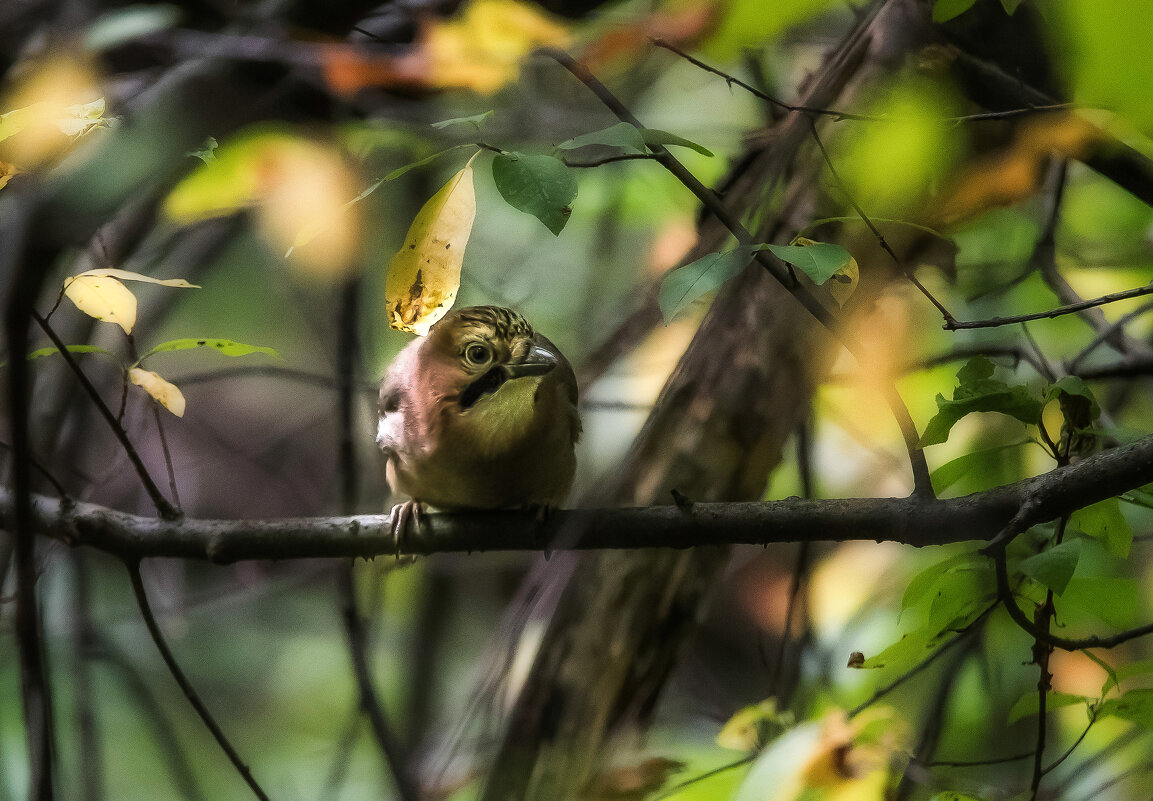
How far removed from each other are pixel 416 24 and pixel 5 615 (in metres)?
2.52

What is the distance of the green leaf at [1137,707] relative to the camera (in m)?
1.52

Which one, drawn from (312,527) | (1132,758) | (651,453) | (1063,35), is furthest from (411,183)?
(1132,758)

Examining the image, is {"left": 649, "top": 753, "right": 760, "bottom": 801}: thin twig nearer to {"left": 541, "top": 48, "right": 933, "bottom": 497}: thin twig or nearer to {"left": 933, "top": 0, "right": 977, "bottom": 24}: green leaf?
{"left": 541, "top": 48, "right": 933, "bottom": 497}: thin twig

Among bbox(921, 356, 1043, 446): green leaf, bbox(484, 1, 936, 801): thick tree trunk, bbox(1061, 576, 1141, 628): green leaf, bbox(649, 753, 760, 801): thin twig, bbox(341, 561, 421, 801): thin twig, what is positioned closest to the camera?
bbox(921, 356, 1043, 446): green leaf

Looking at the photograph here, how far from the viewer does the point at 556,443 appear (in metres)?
2.32

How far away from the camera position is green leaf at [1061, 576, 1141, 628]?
61.4 inches

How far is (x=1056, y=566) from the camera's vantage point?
1.37m

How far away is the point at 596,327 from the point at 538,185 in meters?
2.57

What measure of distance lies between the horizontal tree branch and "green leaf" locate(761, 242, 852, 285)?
517 millimetres

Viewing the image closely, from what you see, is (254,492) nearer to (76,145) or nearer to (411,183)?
(411,183)

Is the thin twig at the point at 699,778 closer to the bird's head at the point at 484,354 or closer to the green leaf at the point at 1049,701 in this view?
the green leaf at the point at 1049,701

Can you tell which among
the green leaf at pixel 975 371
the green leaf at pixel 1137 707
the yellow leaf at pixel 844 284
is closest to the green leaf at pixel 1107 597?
the green leaf at pixel 1137 707

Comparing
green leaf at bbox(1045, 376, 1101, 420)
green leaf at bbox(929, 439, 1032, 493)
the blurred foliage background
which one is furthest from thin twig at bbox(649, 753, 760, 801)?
green leaf at bbox(1045, 376, 1101, 420)

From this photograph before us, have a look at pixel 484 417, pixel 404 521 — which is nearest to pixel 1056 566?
pixel 484 417
